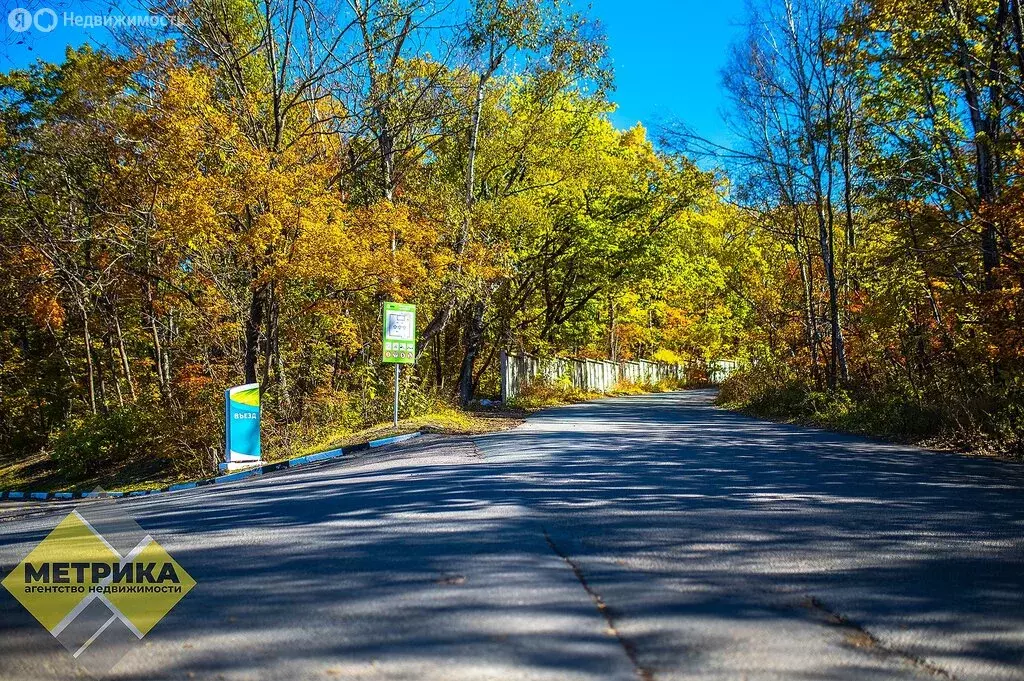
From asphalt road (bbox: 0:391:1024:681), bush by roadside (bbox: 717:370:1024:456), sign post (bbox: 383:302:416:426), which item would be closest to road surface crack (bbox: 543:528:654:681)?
asphalt road (bbox: 0:391:1024:681)

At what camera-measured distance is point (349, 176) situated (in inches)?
876

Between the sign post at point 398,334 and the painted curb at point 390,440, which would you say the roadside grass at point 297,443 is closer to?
the painted curb at point 390,440

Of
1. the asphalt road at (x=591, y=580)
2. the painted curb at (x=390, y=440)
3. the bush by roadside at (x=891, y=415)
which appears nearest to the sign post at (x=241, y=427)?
the painted curb at (x=390, y=440)

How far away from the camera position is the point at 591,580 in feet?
14.7

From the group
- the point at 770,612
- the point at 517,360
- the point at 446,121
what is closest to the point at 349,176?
the point at 446,121

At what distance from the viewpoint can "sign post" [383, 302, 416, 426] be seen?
16516 mm

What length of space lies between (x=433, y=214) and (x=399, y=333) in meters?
5.82

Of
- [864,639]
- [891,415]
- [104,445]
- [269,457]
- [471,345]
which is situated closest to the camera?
[864,639]

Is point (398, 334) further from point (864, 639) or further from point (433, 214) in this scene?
point (864, 639)

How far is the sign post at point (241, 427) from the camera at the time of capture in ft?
51.1

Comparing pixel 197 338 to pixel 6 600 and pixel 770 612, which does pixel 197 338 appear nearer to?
pixel 6 600

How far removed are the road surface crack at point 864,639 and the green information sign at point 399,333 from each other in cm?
1307

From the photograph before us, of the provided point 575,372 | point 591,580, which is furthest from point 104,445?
point 591,580

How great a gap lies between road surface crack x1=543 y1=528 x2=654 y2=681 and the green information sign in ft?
38.0
